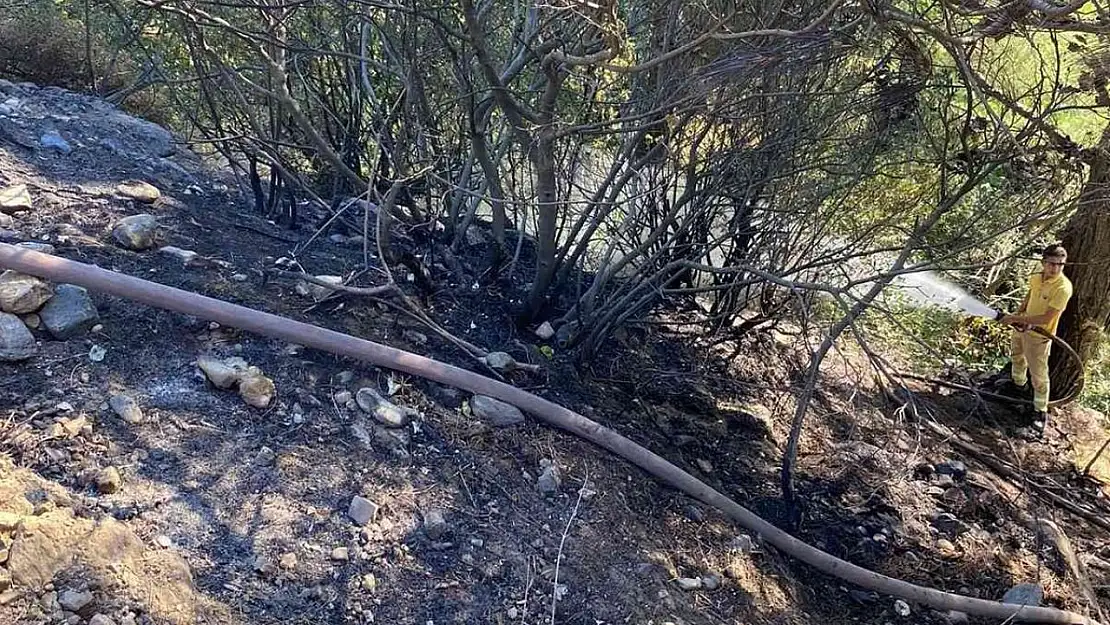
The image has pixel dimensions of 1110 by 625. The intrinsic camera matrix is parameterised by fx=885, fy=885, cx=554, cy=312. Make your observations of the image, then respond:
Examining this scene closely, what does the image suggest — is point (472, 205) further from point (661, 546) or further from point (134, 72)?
point (134, 72)

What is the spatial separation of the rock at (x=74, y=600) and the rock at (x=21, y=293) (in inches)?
53.0

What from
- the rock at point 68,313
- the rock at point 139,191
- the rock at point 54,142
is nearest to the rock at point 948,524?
the rock at point 68,313

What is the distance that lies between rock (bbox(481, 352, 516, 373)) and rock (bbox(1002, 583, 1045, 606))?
98.6 inches

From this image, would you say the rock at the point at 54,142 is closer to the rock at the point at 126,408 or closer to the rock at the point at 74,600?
the rock at the point at 126,408

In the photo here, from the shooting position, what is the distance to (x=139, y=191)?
14.5ft

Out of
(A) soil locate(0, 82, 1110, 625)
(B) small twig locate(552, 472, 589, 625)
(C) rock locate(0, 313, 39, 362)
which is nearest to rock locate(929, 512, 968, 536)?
(A) soil locate(0, 82, 1110, 625)

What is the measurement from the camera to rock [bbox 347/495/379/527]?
291 cm

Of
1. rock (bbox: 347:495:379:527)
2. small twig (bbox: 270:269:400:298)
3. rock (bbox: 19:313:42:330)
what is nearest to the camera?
rock (bbox: 347:495:379:527)

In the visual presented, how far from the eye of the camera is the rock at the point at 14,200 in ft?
12.7

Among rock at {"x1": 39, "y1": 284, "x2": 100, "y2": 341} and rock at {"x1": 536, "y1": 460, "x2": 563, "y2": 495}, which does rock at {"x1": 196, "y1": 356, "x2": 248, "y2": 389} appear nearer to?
rock at {"x1": 39, "y1": 284, "x2": 100, "y2": 341}

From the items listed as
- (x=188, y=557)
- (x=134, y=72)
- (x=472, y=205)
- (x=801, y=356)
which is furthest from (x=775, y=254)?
(x=134, y=72)

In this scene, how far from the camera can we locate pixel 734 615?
3289mm

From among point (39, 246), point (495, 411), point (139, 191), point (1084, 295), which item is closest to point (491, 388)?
point (495, 411)

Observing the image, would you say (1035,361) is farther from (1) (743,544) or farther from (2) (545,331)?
(2) (545,331)
